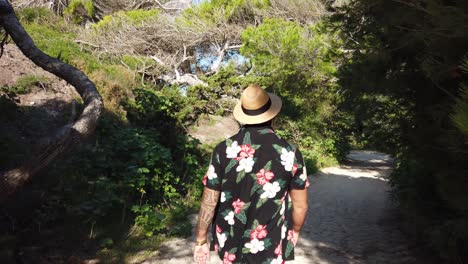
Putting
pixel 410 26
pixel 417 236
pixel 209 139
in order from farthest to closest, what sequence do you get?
pixel 209 139
pixel 417 236
pixel 410 26

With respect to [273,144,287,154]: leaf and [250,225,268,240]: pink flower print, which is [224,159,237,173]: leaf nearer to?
[273,144,287,154]: leaf

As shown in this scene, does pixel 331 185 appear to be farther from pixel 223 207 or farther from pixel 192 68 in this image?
pixel 192 68

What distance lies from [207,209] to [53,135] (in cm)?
194

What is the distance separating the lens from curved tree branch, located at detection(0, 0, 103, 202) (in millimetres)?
2725

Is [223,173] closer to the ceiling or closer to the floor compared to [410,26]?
closer to the floor

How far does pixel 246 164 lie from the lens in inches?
76.1

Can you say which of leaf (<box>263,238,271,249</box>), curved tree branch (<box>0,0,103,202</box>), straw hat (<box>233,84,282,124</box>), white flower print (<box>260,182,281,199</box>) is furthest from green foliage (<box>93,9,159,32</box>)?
leaf (<box>263,238,271,249</box>)

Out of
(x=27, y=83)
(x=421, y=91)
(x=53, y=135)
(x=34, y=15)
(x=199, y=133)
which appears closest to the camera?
(x=53, y=135)

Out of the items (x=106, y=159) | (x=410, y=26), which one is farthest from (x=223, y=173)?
(x=106, y=159)

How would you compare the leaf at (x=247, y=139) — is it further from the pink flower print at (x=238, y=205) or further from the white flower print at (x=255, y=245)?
the white flower print at (x=255, y=245)

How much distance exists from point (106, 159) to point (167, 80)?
47.3ft

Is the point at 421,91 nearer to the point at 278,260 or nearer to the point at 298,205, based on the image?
the point at 298,205

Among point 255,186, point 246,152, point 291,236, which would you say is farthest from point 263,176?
point 291,236

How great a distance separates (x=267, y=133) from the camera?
1.98 meters
